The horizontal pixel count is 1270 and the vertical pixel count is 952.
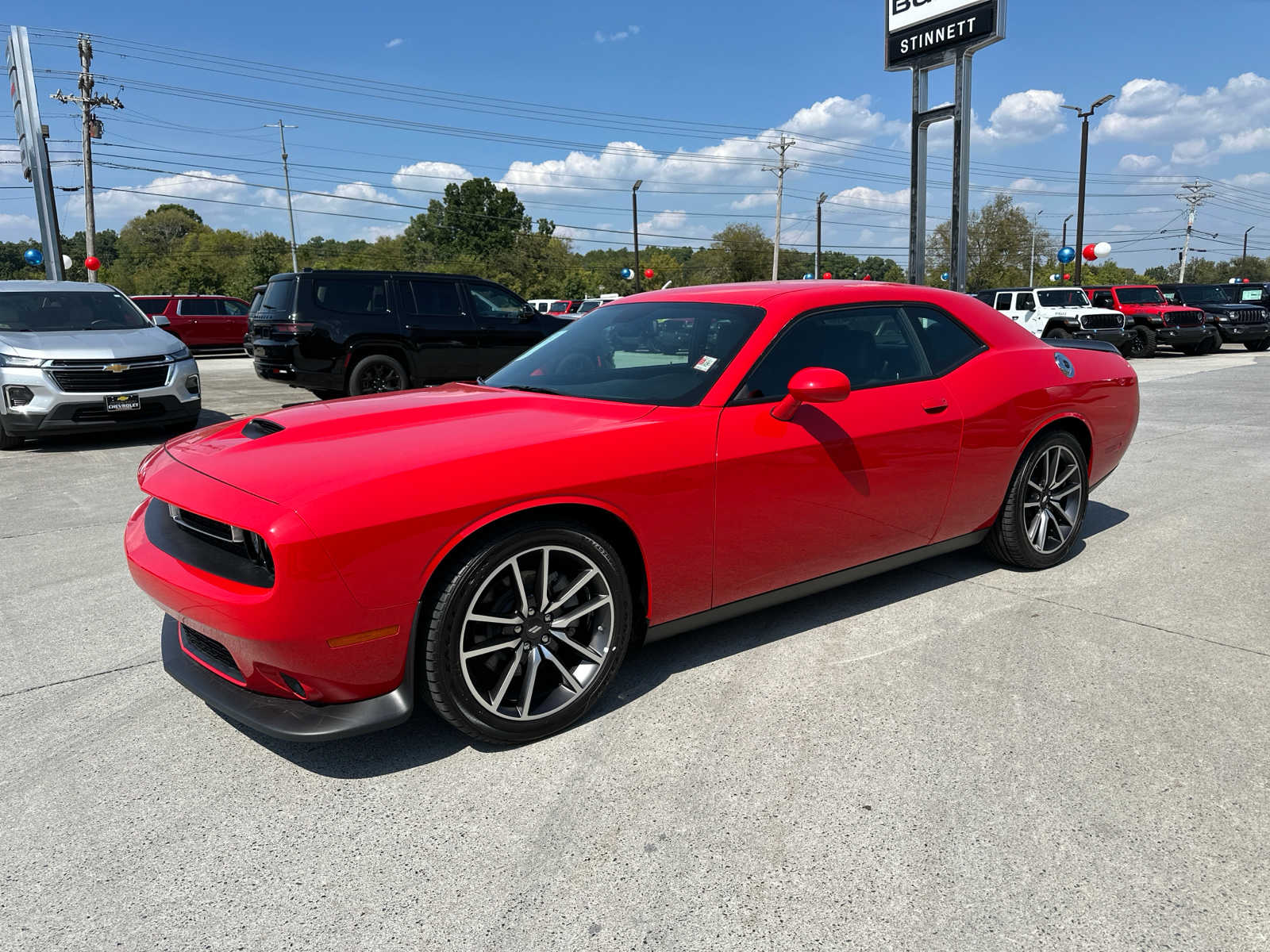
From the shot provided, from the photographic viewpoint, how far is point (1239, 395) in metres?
12.9

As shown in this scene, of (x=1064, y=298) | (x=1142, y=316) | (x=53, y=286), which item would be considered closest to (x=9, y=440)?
(x=53, y=286)

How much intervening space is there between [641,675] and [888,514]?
4.22 feet

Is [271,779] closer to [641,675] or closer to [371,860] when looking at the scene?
[371,860]

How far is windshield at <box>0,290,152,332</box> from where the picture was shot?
874cm

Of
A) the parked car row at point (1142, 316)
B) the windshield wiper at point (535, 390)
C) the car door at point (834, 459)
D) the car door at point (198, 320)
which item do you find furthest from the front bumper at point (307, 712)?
the car door at point (198, 320)

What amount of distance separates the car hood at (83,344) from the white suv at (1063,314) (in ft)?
58.8

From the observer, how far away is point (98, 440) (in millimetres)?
9336

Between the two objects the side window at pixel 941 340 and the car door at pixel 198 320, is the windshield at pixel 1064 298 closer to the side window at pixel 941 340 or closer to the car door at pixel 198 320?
the side window at pixel 941 340

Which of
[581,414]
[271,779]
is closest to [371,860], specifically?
[271,779]

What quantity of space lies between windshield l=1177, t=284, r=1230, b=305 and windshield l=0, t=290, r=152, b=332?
2793 cm

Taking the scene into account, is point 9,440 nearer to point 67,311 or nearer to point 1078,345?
point 67,311

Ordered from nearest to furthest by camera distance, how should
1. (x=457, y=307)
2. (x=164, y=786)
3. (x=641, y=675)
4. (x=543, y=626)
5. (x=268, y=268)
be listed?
(x=164, y=786)
(x=543, y=626)
(x=641, y=675)
(x=457, y=307)
(x=268, y=268)

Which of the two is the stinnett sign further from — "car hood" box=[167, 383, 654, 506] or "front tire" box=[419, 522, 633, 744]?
"front tire" box=[419, 522, 633, 744]

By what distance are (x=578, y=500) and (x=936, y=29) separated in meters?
20.1
